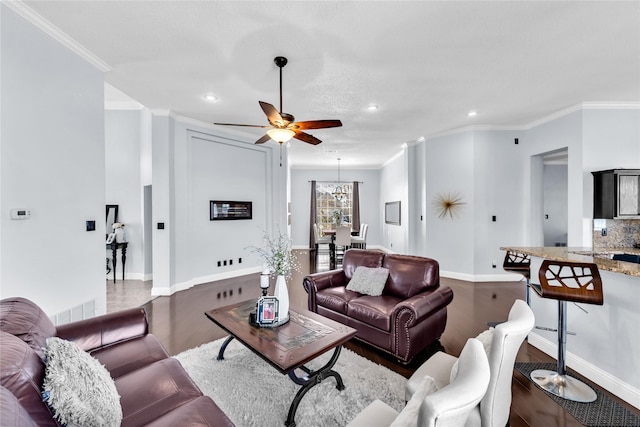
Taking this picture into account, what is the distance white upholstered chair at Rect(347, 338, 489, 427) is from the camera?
2.18 ft

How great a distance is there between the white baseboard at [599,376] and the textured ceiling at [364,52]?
2895 millimetres

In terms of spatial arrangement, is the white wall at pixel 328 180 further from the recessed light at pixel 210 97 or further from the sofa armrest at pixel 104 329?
the sofa armrest at pixel 104 329

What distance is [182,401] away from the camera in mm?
1297

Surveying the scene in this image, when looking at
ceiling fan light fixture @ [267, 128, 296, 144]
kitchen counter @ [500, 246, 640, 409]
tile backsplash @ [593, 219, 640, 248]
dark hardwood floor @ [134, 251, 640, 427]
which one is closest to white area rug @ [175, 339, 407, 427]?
dark hardwood floor @ [134, 251, 640, 427]

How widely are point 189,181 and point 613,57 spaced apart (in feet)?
19.3

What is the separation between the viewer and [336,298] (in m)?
2.93

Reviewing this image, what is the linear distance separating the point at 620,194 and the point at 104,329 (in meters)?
5.95

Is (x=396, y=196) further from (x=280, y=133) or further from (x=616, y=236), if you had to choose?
(x=280, y=133)

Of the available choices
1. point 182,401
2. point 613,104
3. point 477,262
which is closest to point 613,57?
point 613,104

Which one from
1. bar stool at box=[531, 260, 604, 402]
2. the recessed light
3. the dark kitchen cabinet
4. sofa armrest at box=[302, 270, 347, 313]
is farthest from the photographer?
the recessed light

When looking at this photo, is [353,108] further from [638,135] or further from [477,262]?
[638,135]

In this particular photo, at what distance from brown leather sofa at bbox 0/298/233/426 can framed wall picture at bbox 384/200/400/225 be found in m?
6.59

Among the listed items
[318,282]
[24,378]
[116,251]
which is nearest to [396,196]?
[318,282]

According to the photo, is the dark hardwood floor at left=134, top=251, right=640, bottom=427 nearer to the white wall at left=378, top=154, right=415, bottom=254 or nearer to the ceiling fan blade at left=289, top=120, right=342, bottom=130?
the ceiling fan blade at left=289, top=120, right=342, bottom=130
